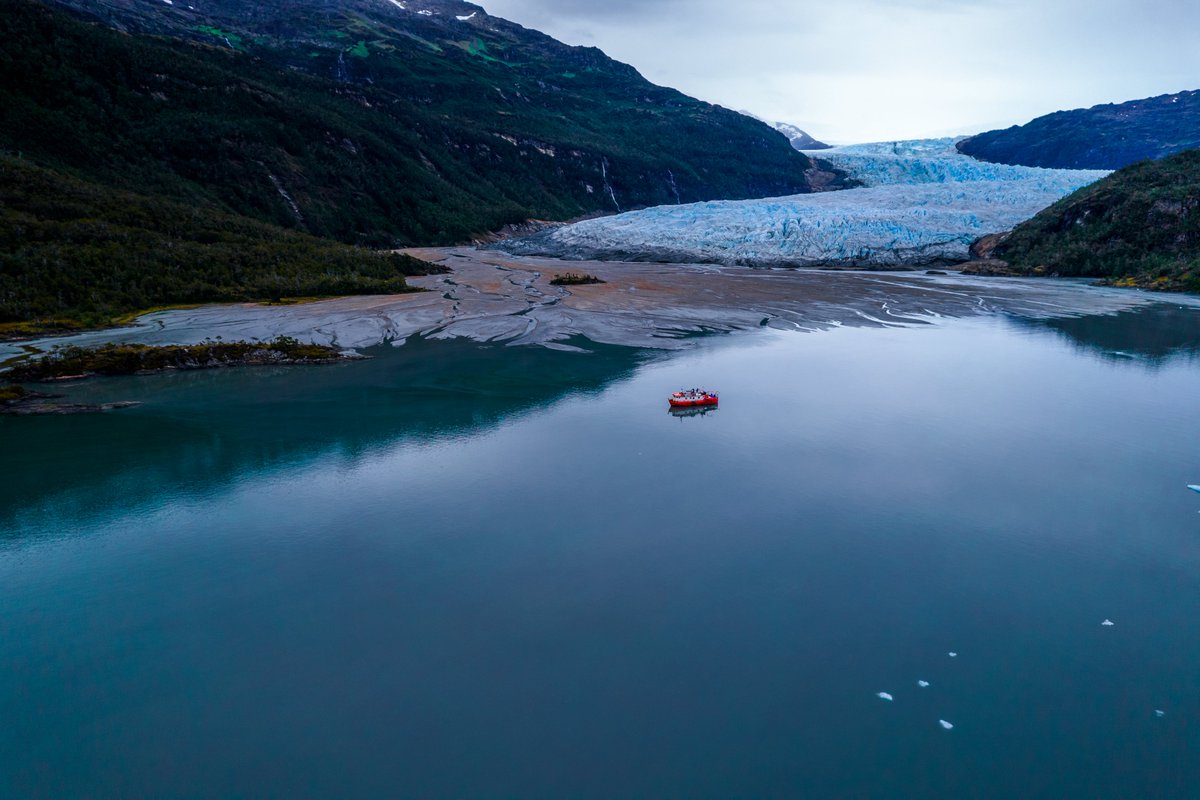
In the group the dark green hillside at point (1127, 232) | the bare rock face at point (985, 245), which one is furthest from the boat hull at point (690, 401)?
the bare rock face at point (985, 245)

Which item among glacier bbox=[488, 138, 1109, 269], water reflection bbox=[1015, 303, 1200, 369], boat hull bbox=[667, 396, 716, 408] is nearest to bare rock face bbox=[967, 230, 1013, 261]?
glacier bbox=[488, 138, 1109, 269]

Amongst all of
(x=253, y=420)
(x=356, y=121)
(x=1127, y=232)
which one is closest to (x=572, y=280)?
(x=253, y=420)

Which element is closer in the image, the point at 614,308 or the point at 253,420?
the point at 253,420

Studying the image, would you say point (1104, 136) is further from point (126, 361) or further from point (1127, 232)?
point (126, 361)

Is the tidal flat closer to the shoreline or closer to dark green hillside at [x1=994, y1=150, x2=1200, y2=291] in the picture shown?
the shoreline

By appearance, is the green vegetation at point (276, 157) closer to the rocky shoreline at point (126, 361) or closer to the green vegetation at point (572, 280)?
the rocky shoreline at point (126, 361)

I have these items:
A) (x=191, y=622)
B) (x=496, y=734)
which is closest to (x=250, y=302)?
(x=191, y=622)

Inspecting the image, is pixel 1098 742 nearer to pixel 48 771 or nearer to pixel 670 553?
pixel 670 553
